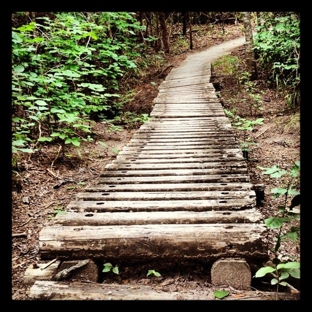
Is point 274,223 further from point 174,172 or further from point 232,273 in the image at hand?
point 174,172

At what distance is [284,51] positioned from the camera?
8.41 metres

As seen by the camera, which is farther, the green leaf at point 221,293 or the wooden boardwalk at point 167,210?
the wooden boardwalk at point 167,210

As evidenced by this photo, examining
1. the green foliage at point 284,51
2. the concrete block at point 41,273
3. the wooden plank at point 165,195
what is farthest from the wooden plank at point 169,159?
the green foliage at point 284,51

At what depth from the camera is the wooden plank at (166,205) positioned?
2846 mm

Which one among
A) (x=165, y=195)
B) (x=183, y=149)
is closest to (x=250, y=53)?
(x=183, y=149)

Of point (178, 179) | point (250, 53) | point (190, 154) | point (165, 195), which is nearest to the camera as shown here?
point (165, 195)

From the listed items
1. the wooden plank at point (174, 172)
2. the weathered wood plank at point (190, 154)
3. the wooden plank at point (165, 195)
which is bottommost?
the wooden plank at point (165, 195)

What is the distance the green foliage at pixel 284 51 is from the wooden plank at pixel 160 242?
5410 mm

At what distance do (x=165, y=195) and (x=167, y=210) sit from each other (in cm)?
31

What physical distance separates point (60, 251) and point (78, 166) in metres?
2.92

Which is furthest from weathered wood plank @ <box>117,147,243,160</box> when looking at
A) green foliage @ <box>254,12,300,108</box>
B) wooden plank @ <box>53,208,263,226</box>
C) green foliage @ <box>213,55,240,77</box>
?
green foliage @ <box>213,55,240,77</box>

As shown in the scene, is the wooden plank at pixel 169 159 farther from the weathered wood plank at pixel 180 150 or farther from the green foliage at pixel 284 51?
the green foliage at pixel 284 51
